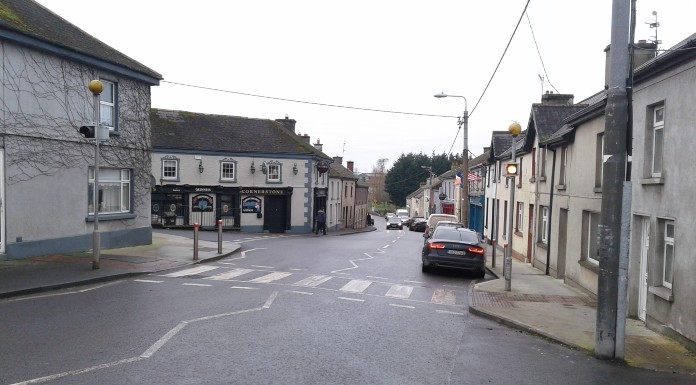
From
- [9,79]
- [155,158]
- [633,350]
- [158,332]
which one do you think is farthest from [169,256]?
[155,158]

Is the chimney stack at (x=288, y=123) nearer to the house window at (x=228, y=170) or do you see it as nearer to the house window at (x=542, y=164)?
the house window at (x=228, y=170)

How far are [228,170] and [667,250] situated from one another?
31.8 metres

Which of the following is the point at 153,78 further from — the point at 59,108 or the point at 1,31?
the point at 1,31

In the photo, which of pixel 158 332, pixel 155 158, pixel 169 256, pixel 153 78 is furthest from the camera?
pixel 155 158

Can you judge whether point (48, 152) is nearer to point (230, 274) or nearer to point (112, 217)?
point (112, 217)

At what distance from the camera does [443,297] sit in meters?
13.1

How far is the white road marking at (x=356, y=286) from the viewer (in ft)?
43.3

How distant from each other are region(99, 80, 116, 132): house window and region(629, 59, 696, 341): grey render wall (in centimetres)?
1499

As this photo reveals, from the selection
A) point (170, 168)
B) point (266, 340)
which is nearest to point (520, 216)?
point (266, 340)

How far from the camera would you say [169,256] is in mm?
17406

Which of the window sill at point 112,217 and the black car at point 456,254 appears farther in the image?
the window sill at point 112,217

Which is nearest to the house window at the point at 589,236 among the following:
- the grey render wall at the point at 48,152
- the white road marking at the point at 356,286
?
the white road marking at the point at 356,286

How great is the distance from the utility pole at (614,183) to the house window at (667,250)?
2176 mm

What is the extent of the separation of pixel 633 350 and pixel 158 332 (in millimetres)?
6777
